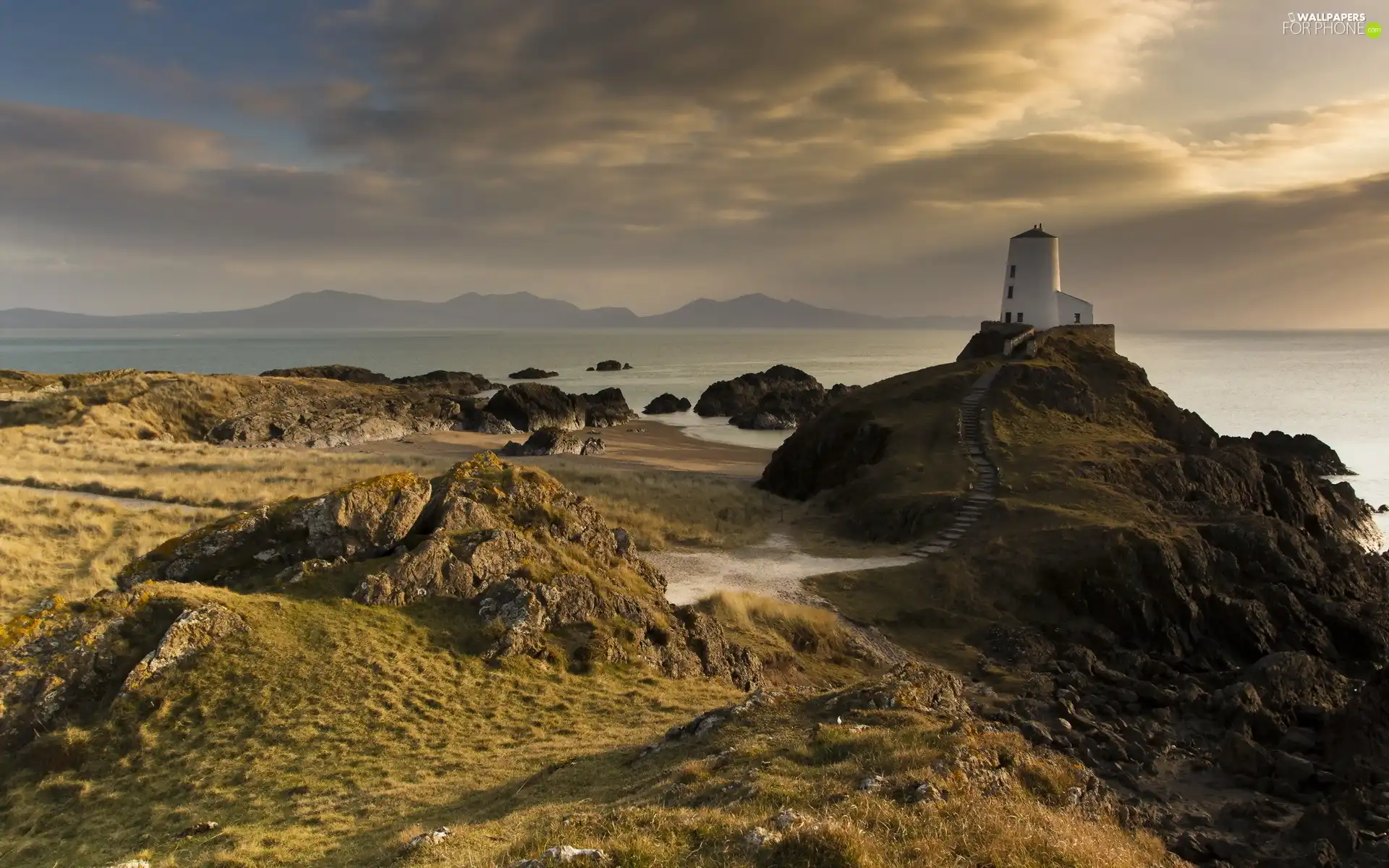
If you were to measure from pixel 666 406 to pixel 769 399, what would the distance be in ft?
53.4

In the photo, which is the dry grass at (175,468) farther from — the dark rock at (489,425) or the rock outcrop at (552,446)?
the dark rock at (489,425)

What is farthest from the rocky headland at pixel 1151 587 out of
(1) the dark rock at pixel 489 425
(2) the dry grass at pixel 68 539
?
(1) the dark rock at pixel 489 425

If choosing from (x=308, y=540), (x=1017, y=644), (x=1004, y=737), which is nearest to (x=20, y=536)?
(x=308, y=540)

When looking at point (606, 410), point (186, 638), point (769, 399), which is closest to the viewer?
point (186, 638)

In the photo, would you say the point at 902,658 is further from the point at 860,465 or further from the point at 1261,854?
the point at 860,465

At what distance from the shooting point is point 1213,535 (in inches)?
1206

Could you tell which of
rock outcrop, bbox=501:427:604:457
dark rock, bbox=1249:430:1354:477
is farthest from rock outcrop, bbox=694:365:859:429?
dark rock, bbox=1249:430:1354:477

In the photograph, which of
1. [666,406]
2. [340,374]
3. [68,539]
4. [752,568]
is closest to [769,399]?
[666,406]

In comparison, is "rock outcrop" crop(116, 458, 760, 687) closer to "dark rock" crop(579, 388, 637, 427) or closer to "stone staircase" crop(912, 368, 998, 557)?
"stone staircase" crop(912, 368, 998, 557)

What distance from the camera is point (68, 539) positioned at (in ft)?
87.8

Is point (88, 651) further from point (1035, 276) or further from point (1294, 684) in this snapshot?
point (1035, 276)

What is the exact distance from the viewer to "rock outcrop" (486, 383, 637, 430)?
8219 cm

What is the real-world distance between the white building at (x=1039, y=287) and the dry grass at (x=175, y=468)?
156 feet

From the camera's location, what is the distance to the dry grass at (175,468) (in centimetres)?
3541
